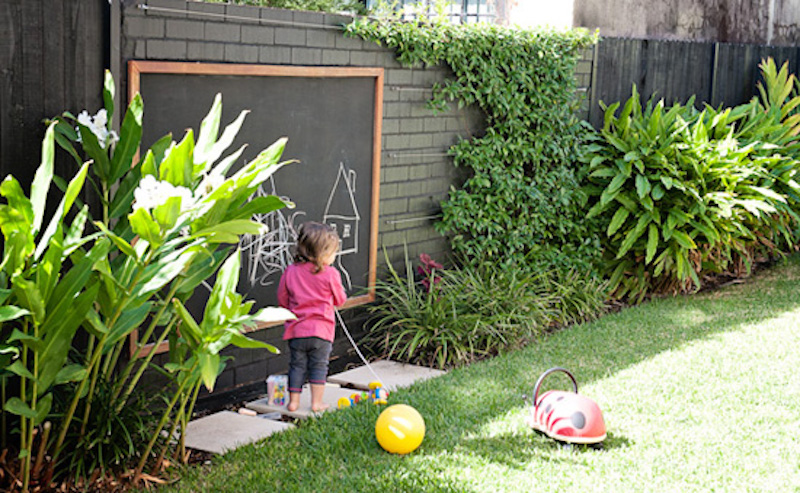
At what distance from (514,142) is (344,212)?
75.4 inches

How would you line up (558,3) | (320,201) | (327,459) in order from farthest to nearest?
(558,3), (320,201), (327,459)

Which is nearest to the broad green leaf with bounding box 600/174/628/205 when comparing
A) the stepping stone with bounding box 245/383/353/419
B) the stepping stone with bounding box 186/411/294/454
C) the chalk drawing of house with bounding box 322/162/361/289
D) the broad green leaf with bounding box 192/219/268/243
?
the chalk drawing of house with bounding box 322/162/361/289

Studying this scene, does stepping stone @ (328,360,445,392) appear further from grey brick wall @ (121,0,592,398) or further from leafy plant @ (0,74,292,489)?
leafy plant @ (0,74,292,489)

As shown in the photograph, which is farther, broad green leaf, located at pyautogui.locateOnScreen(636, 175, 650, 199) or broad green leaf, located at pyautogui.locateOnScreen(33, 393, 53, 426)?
broad green leaf, located at pyautogui.locateOnScreen(636, 175, 650, 199)

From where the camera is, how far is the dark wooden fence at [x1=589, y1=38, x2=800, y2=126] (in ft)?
29.4

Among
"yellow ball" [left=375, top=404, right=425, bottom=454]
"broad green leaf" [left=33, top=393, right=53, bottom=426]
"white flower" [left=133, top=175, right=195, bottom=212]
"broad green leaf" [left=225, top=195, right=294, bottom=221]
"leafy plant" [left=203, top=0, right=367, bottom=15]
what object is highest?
"leafy plant" [left=203, top=0, right=367, bottom=15]

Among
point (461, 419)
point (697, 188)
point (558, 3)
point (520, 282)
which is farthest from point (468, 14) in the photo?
point (461, 419)

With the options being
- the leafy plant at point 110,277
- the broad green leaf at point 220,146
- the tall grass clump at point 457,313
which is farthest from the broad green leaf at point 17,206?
the tall grass clump at point 457,313

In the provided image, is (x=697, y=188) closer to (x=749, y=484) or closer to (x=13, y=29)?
(x=749, y=484)

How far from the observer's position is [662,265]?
325 inches

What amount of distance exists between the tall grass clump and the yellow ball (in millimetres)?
1760

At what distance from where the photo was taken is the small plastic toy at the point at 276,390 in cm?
548

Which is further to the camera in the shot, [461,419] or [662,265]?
[662,265]

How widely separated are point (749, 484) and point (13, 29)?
3701mm
